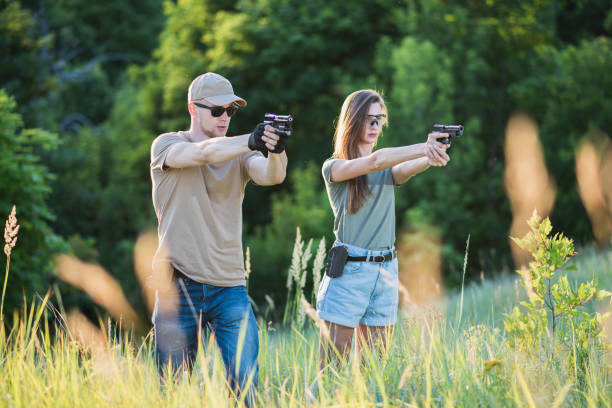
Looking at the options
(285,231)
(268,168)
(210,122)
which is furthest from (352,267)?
(285,231)

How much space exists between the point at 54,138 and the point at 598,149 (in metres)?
10.7

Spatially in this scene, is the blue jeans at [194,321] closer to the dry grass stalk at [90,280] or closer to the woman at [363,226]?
the woman at [363,226]

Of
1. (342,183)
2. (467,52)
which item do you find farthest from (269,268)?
(342,183)

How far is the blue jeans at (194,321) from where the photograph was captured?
316cm

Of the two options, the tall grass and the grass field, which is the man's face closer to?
the tall grass

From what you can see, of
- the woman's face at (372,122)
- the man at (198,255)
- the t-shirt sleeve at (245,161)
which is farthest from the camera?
the woman's face at (372,122)

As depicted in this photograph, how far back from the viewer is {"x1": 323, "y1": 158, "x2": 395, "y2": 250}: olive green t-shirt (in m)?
3.49

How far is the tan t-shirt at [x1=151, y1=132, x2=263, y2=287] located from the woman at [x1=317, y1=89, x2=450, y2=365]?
53 centimetres

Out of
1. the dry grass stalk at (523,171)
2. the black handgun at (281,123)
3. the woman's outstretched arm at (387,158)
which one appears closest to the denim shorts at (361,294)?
the woman's outstretched arm at (387,158)

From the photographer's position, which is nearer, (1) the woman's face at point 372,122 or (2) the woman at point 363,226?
(2) the woman at point 363,226

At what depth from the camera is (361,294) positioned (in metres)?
3.42

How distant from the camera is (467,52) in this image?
650 inches

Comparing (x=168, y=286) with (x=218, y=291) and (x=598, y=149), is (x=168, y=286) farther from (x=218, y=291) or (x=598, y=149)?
(x=598, y=149)

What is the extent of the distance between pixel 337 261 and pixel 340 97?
45.7 feet
